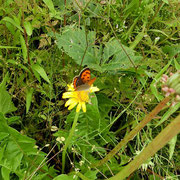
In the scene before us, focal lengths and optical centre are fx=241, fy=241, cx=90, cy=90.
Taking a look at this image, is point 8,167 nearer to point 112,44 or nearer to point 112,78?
point 112,78

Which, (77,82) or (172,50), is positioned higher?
(172,50)

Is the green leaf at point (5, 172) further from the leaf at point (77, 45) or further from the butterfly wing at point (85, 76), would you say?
the leaf at point (77, 45)

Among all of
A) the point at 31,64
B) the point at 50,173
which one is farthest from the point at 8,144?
the point at 31,64

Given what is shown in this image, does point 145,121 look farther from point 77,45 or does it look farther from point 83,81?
point 77,45

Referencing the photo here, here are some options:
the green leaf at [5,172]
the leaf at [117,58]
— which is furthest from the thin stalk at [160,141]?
the leaf at [117,58]

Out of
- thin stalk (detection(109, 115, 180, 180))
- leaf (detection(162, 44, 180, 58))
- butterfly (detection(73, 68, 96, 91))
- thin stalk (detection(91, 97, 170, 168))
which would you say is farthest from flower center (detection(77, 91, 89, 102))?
leaf (detection(162, 44, 180, 58))

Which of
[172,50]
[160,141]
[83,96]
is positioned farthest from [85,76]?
[172,50]

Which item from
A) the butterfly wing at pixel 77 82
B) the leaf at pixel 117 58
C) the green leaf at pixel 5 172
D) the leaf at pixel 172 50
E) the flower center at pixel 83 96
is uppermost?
the leaf at pixel 172 50

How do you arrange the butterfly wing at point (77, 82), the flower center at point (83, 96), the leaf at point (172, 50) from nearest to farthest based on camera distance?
the butterfly wing at point (77, 82)
the flower center at point (83, 96)
the leaf at point (172, 50)
